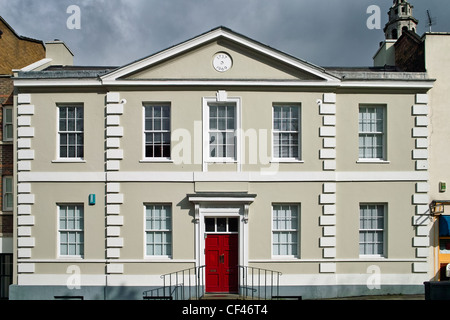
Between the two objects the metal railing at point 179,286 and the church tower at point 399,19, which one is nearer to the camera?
the metal railing at point 179,286

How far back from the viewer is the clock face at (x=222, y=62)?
12.6m

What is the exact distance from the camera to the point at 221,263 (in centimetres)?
1231

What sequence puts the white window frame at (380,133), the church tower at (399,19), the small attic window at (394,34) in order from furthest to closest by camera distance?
the small attic window at (394,34), the church tower at (399,19), the white window frame at (380,133)

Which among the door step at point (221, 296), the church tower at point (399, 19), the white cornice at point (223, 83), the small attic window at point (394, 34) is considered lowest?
the door step at point (221, 296)

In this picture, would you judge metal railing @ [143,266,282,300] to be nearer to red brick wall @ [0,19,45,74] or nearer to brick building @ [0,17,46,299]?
brick building @ [0,17,46,299]

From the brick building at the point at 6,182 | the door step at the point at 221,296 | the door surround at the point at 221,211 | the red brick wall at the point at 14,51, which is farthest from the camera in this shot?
the red brick wall at the point at 14,51

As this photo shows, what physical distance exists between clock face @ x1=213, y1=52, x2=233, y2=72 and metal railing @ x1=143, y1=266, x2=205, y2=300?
6.95m

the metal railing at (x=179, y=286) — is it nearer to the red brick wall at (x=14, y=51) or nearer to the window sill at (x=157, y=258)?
the window sill at (x=157, y=258)

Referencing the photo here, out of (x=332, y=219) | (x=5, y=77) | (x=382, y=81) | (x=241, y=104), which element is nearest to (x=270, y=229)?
(x=332, y=219)

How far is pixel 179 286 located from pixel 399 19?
4062 cm

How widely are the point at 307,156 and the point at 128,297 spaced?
7853 mm

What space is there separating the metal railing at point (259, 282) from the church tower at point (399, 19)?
37.6 meters

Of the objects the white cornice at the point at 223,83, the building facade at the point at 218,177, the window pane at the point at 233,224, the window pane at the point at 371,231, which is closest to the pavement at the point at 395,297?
the building facade at the point at 218,177

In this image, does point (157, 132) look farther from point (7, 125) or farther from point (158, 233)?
point (7, 125)
